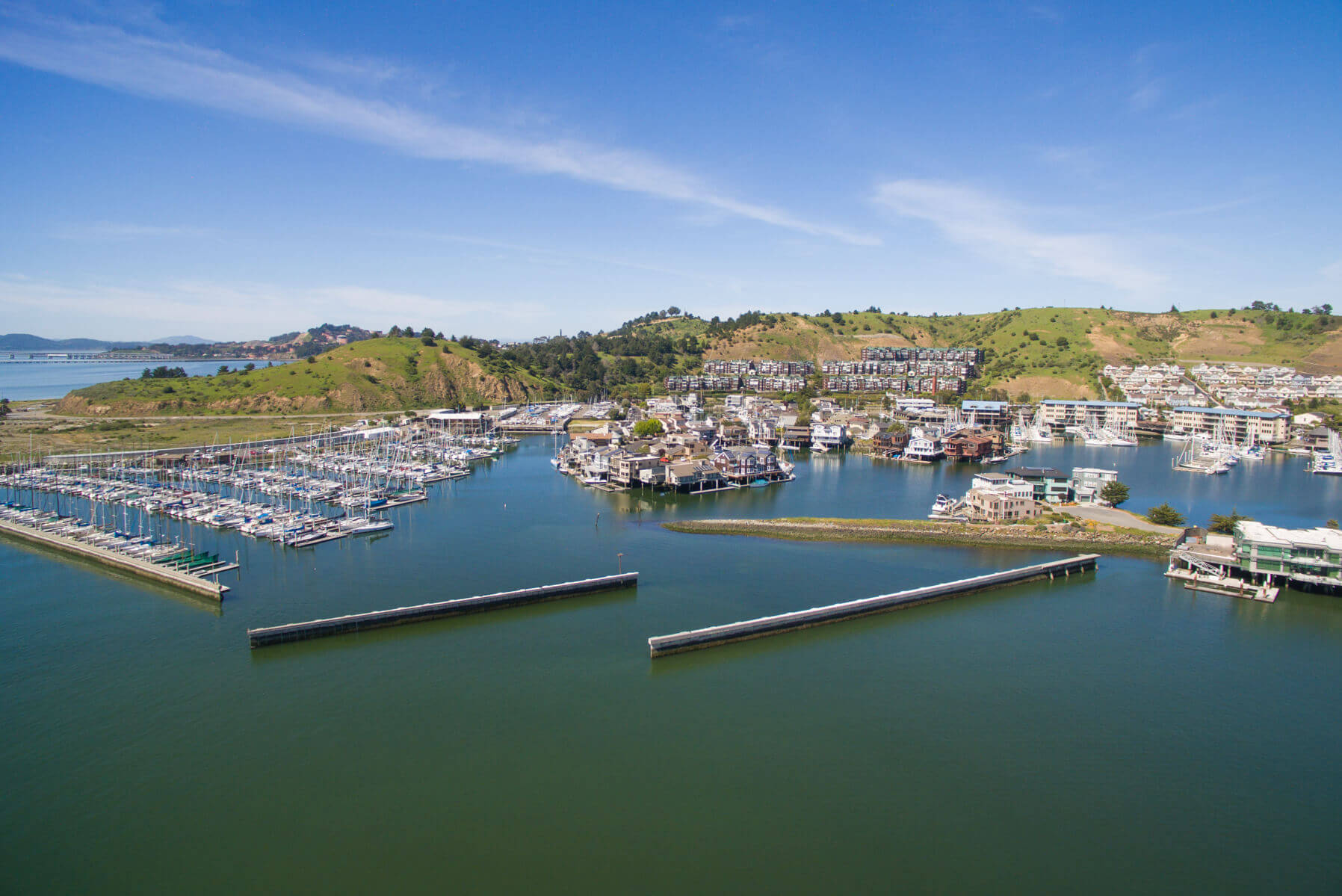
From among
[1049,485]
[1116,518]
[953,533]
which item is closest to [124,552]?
[953,533]

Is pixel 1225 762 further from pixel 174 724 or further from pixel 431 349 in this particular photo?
pixel 431 349

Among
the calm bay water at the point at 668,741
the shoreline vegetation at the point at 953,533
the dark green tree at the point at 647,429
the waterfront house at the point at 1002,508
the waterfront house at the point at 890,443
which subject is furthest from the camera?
the dark green tree at the point at 647,429

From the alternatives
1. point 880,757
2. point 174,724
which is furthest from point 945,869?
point 174,724

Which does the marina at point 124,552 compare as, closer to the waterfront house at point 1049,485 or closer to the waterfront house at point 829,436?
the waterfront house at point 1049,485

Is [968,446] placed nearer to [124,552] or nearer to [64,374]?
[124,552]

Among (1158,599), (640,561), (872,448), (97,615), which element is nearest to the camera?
(97,615)

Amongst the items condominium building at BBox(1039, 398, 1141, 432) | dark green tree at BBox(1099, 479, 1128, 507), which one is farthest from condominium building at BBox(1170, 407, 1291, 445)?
dark green tree at BBox(1099, 479, 1128, 507)

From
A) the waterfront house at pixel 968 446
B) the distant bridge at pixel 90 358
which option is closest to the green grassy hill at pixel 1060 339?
the waterfront house at pixel 968 446
